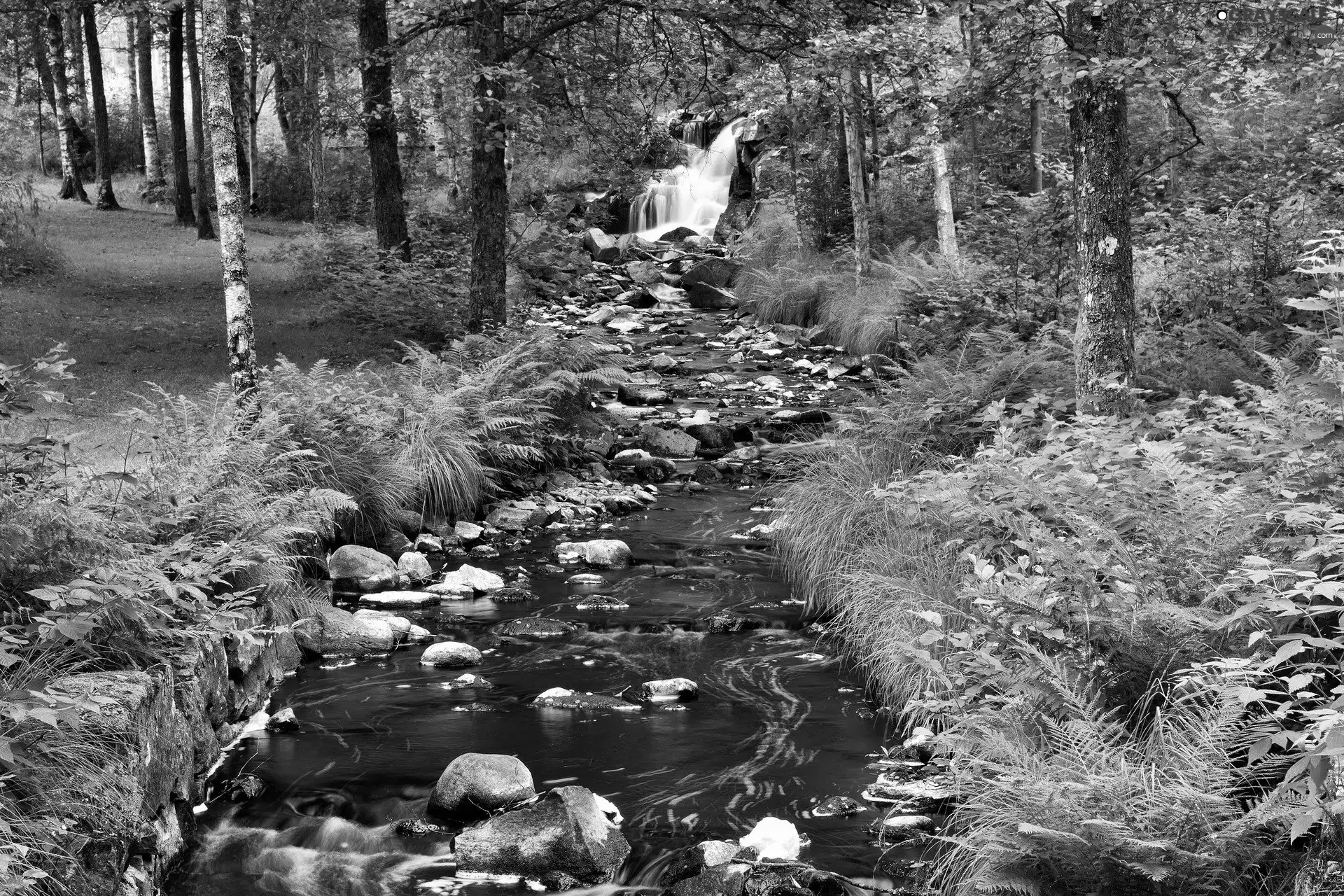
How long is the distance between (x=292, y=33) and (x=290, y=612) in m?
13.2

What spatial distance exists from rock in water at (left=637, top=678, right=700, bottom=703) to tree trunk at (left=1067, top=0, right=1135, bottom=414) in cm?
326

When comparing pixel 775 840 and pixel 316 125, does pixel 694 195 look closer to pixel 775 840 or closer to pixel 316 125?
pixel 316 125

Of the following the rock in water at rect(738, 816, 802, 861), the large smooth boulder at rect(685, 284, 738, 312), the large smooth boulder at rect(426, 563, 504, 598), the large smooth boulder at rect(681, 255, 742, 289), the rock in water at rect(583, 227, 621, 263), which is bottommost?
the large smooth boulder at rect(426, 563, 504, 598)

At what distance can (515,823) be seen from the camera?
4.54 metres

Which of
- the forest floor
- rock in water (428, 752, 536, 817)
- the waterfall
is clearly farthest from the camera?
the waterfall

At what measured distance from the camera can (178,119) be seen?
21.7 metres

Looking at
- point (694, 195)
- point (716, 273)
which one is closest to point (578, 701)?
point (716, 273)

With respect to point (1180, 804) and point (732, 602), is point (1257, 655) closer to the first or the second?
point (1180, 804)

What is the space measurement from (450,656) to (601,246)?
866 inches

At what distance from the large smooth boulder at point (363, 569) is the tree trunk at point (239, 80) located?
497 centimetres

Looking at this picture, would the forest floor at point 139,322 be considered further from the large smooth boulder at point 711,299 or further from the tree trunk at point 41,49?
the large smooth boulder at point 711,299

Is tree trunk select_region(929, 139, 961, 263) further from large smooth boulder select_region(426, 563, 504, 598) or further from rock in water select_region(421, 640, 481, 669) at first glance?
rock in water select_region(421, 640, 481, 669)

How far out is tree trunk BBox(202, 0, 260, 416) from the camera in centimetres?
923

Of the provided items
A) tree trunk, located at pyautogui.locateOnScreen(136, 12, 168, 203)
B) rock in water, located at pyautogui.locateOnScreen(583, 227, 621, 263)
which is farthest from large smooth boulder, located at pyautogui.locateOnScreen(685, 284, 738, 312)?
tree trunk, located at pyautogui.locateOnScreen(136, 12, 168, 203)
